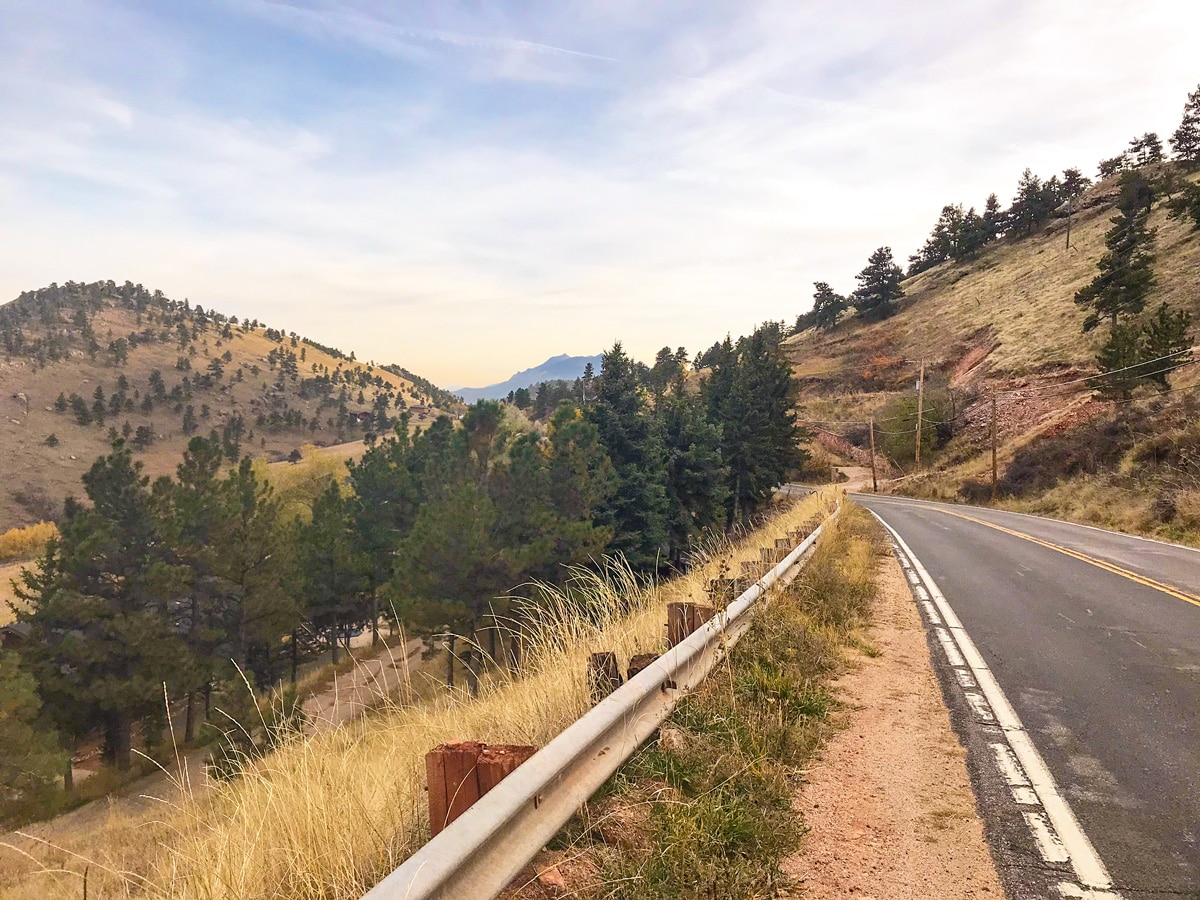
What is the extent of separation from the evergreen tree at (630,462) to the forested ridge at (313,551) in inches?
4.6

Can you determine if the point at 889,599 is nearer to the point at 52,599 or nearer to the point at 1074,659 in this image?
the point at 1074,659

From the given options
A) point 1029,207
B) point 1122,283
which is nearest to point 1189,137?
point 1029,207

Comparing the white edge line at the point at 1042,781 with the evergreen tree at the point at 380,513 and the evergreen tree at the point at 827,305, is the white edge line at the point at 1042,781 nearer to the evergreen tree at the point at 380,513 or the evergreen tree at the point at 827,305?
the evergreen tree at the point at 380,513

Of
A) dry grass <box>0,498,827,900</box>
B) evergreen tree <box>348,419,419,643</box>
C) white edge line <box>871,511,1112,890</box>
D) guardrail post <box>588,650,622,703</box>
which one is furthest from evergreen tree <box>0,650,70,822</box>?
white edge line <box>871,511,1112,890</box>

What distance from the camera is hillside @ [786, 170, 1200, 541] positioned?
23594mm

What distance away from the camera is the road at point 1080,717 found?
2980 mm

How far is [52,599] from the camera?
28344 millimetres

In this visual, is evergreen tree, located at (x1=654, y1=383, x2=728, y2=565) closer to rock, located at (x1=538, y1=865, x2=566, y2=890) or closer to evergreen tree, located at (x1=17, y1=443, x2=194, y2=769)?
evergreen tree, located at (x1=17, y1=443, x2=194, y2=769)

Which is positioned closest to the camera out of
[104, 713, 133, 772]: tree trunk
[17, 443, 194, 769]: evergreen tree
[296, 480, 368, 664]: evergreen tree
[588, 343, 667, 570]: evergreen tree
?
[17, 443, 194, 769]: evergreen tree

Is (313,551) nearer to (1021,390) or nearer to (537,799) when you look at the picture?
(537,799)

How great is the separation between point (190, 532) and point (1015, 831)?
127 ft

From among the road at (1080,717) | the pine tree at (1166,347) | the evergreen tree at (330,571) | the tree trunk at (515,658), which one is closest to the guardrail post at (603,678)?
the tree trunk at (515,658)

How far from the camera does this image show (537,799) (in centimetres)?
251

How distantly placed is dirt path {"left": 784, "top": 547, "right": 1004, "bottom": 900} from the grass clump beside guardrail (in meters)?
0.16
